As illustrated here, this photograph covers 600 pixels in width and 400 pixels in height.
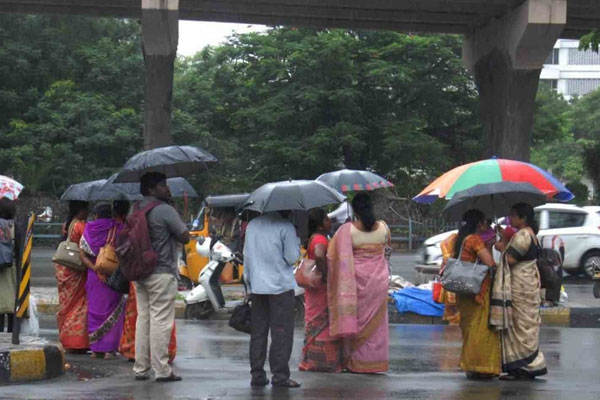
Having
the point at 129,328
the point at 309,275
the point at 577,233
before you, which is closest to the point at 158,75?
the point at 577,233

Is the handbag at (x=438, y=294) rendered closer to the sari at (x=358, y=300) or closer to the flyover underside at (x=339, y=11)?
the sari at (x=358, y=300)

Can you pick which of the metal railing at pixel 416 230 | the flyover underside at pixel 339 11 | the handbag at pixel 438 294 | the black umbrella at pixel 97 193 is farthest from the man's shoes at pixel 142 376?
the metal railing at pixel 416 230

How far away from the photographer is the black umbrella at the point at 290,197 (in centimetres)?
880

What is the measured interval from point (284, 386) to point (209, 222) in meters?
11.6

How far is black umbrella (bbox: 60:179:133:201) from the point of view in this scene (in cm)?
1115

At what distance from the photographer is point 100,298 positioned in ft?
35.6

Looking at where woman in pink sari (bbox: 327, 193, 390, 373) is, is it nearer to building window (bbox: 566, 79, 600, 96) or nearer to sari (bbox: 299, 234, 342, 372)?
sari (bbox: 299, 234, 342, 372)

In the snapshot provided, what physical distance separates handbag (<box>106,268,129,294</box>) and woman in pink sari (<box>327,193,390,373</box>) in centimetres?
194

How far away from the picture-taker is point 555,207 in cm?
2408

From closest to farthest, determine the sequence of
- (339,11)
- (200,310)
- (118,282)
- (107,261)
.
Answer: (118,282) → (107,261) → (200,310) → (339,11)

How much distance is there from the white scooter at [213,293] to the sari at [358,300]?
481cm

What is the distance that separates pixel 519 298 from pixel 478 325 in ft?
1.43

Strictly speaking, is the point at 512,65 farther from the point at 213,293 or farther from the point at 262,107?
the point at 262,107

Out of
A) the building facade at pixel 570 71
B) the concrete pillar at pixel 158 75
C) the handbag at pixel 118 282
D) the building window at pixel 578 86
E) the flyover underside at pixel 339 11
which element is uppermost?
the building facade at pixel 570 71
